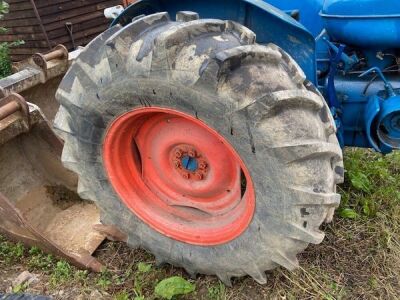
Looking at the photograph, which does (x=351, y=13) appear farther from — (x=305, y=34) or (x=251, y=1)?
(x=251, y=1)

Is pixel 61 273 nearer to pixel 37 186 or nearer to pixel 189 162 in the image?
pixel 37 186

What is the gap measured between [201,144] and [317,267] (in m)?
0.78

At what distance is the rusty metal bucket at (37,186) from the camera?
224 cm

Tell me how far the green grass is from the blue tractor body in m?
0.41

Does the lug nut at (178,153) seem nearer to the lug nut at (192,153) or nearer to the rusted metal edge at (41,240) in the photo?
the lug nut at (192,153)

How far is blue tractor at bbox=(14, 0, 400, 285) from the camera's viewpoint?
1.55m

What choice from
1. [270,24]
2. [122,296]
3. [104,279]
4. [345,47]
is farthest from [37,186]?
[345,47]

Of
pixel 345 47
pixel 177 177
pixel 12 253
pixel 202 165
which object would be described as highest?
pixel 345 47

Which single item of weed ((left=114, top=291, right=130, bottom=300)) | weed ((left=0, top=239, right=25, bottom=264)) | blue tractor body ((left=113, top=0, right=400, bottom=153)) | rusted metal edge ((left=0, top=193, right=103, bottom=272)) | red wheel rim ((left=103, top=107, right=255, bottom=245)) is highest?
blue tractor body ((left=113, top=0, right=400, bottom=153))

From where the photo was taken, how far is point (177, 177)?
2.17 m

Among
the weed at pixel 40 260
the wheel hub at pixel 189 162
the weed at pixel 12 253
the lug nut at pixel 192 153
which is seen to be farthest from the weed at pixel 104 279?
the lug nut at pixel 192 153

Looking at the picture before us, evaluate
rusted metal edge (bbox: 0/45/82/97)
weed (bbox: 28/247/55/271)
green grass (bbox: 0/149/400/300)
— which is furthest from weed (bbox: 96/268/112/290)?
rusted metal edge (bbox: 0/45/82/97)

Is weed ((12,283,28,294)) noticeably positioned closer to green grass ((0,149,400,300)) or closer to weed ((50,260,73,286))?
green grass ((0,149,400,300))

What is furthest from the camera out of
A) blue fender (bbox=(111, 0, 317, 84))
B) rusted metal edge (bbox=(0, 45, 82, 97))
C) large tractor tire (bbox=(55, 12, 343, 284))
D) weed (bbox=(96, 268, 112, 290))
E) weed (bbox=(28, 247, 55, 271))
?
rusted metal edge (bbox=(0, 45, 82, 97))
